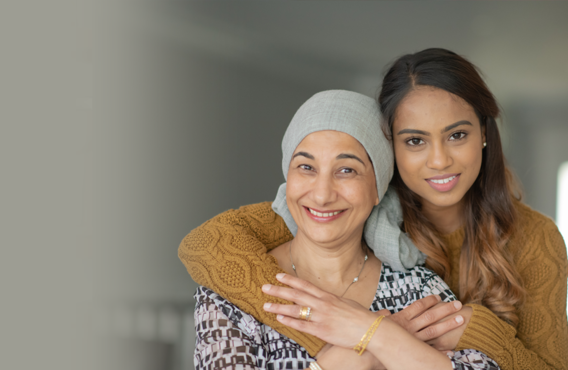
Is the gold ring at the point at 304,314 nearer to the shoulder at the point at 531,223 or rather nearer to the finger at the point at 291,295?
the finger at the point at 291,295

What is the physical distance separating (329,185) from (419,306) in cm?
54

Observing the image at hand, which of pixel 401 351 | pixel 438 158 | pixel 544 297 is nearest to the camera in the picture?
pixel 401 351

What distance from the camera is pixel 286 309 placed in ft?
5.47

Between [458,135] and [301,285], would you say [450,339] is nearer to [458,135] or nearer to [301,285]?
[301,285]

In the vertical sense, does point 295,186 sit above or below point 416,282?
above

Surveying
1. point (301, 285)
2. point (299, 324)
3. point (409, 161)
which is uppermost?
point (409, 161)

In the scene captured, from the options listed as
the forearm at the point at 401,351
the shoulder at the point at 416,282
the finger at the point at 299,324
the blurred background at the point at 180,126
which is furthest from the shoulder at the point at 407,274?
the blurred background at the point at 180,126

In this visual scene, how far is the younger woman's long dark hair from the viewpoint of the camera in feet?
6.52

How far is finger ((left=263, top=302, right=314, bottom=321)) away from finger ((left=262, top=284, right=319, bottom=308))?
0.02 m

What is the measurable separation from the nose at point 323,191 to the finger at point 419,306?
47 centimetres

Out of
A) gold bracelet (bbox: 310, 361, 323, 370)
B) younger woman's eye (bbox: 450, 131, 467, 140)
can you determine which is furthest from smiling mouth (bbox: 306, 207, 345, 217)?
younger woman's eye (bbox: 450, 131, 467, 140)

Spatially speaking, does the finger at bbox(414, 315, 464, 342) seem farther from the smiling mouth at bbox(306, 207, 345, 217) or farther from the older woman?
the smiling mouth at bbox(306, 207, 345, 217)

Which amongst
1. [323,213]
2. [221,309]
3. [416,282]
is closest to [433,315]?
[416,282]

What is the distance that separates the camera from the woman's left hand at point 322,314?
1.61m
